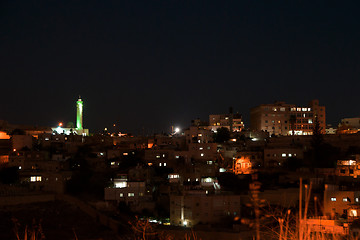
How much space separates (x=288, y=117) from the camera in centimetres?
3819

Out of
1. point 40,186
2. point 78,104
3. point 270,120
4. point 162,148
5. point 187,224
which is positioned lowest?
point 187,224

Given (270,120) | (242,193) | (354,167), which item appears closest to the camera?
(242,193)

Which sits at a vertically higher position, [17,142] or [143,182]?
[17,142]

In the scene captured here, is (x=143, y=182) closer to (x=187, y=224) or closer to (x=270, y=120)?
(x=187, y=224)

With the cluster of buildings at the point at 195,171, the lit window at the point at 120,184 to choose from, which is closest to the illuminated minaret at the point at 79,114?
the cluster of buildings at the point at 195,171

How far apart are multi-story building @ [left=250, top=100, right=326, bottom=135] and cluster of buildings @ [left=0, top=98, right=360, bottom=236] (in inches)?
194

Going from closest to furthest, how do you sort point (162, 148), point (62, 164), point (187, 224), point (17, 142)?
point (187, 224)
point (62, 164)
point (162, 148)
point (17, 142)

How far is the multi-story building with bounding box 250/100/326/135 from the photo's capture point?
3759 centimetres

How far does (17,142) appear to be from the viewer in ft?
93.7

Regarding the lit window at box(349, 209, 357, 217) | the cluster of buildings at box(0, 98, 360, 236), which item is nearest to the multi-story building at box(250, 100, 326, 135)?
the cluster of buildings at box(0, 98, 360, 236)

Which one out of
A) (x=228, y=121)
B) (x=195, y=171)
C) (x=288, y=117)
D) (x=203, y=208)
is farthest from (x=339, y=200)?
(x=228, y=121)

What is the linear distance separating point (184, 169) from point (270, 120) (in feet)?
59.6

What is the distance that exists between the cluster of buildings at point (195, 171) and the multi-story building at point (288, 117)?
16.1ft

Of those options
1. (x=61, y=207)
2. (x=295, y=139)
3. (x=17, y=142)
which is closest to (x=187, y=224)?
(x=61, y=207)
